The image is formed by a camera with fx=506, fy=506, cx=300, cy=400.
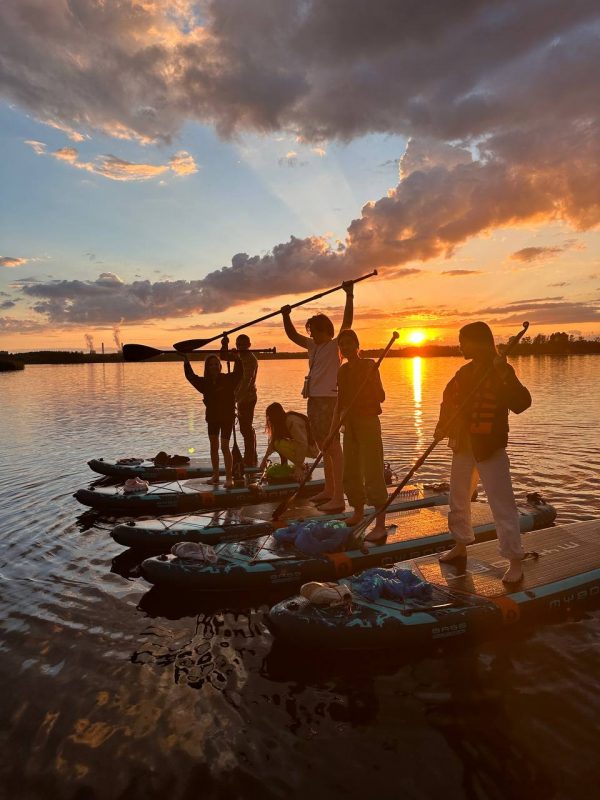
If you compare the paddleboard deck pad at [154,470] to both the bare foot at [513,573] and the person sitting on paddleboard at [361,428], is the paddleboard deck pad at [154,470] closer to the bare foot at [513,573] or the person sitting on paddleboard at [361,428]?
the person sitting on paddleboard at [361,428]

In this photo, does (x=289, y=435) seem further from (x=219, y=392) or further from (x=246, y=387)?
(x=219, y=392)

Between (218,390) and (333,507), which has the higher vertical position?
(218,390)

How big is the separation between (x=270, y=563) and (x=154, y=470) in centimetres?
838

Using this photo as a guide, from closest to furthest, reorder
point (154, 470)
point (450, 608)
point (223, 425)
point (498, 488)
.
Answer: point (450, 608), point (498, 488), point (223, 425), point (154, 470)

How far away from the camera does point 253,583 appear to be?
754cm

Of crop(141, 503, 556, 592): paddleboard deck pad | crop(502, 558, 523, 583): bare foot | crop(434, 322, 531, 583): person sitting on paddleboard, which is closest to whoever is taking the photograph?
crop(434, 322, 531, 583): person sitting on paddleboard

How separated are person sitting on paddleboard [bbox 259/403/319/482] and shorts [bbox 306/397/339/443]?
245cm

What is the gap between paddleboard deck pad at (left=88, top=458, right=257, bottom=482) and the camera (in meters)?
14.7

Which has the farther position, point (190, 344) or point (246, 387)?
point (246, 387)

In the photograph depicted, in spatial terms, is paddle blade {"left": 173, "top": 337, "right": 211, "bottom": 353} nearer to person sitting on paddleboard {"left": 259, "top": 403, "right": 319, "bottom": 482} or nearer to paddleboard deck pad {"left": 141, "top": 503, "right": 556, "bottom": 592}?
person sitting on paddleboard {"left": 259, "top": 403, "right": 319, "bottom": 482}

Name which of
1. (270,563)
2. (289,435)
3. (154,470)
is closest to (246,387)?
(289,435)

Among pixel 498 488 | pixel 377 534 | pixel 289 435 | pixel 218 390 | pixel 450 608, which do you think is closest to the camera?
pixel 450 608

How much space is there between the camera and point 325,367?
31.2ft

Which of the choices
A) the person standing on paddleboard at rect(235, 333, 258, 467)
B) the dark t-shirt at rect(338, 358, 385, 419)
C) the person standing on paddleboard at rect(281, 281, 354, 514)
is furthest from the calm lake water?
the person standing on paddleboard at rect(235, 333, 258, 467)
